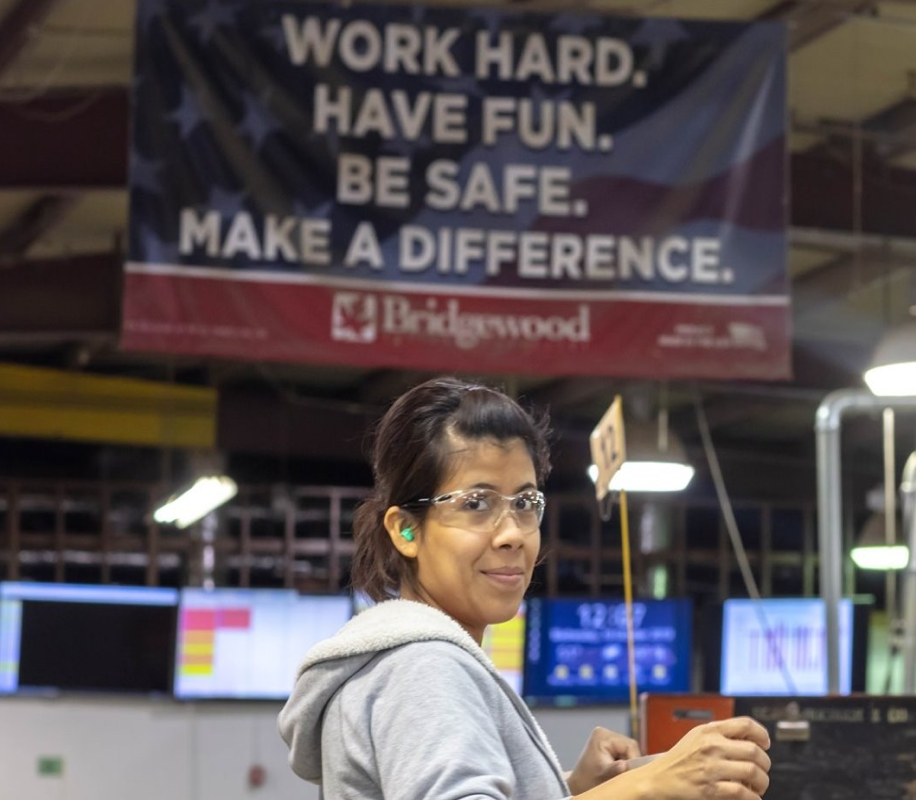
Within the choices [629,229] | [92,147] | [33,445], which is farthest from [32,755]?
[33,445]

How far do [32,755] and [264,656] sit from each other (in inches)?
51.6

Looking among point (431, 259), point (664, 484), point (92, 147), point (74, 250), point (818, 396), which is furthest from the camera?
point (818, 396)

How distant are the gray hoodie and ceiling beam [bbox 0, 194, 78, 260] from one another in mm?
7535

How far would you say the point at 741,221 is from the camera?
17.0 feet

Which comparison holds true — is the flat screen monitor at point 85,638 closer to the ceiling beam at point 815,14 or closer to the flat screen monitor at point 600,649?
the flat screen monitor at point 600,649

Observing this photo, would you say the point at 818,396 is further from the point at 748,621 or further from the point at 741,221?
the point at 741,221

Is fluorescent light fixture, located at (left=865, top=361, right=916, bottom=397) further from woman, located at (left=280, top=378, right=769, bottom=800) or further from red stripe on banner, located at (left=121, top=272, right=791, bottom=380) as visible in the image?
woman, located at (left=280, top=378, right=769, bottom=800)

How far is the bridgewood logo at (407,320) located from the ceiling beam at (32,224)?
419cm

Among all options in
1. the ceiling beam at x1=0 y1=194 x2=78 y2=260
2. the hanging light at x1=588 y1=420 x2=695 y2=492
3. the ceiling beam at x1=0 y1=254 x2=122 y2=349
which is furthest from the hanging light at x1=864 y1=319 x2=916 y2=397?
the ceiling beam at x1=0 y1=194 x2=78 y2=260

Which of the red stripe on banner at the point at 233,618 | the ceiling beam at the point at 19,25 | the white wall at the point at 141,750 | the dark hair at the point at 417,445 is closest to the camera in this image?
the dark hair at the point at 417,445

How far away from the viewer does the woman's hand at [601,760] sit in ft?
6.14

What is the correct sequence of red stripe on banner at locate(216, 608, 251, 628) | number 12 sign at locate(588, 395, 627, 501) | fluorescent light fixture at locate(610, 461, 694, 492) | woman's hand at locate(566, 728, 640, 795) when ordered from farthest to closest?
red stripe on banner at locate(216, 608, 251, 628) < fluorescent light fixture at locate(610, 461, 694, 492) < number 12 sign at locate(588, 395, 627, 501) < woman's hand at locate(566, 728, 640, 795)

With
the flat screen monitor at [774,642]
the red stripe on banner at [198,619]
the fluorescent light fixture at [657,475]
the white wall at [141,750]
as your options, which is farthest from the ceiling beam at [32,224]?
the flat screen monitor at [774,642]

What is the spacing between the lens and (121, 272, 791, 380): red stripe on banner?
16.1 feet
